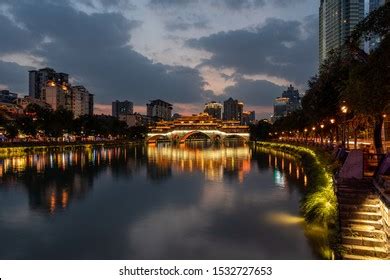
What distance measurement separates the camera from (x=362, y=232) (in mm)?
14094

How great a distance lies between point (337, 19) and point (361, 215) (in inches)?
7060

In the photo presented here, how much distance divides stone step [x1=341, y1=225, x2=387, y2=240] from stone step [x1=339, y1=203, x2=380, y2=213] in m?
0.85

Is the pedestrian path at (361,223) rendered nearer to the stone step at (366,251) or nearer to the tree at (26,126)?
the stone step at (366,251)

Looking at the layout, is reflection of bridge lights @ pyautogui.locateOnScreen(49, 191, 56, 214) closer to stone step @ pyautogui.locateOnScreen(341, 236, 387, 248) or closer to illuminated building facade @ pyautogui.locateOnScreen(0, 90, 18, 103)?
stone step @ pyautogui.locateOnScreen(341, 236, 387, 248)

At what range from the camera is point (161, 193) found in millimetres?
30984

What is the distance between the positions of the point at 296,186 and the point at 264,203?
7.75 meters

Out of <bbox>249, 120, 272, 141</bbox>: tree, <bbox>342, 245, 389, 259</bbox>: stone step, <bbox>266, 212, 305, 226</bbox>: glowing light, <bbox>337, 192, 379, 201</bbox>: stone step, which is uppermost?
<bbox>249, 120, 272, 141</bbox>: tree

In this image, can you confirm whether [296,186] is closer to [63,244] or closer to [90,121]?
[63,244]

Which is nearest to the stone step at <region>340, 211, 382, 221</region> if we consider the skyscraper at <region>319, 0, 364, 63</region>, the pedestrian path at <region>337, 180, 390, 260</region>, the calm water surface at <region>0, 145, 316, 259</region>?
the pedestrian path at <region>337, 180, 390, 260</region>

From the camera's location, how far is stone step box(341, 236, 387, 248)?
13.4 m

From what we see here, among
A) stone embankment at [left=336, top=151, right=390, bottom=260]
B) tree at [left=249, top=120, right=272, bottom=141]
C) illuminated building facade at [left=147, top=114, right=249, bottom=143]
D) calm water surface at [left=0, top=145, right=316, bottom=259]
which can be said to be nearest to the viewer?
stone embankment at [left=336, top=151, right=390, bottom=260]

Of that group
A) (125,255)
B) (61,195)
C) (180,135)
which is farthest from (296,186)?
(180,135)

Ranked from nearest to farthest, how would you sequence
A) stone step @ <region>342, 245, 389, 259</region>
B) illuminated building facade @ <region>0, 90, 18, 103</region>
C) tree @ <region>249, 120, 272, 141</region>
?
stone step @ <region>342, 245, 389, 259</region>
tree @ <region>249, 120, 272, 141</region>
illuminated building facade @ <region>0, 90, 18, 103</region>
